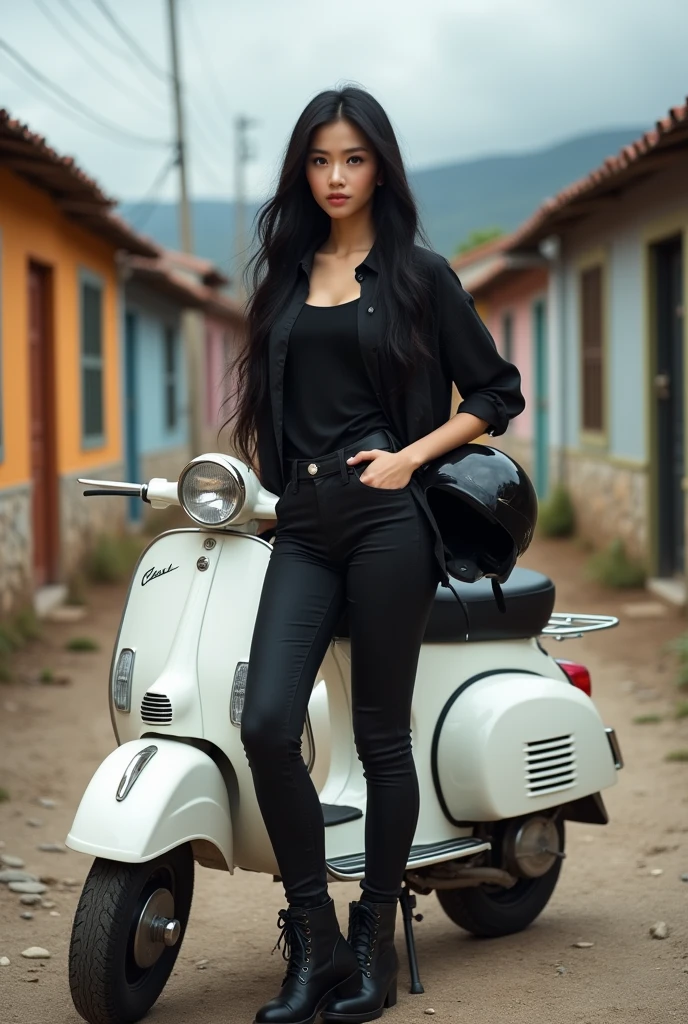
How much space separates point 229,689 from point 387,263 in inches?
36.5

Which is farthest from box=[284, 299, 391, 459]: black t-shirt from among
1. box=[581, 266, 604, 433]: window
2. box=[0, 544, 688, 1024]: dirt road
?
box=[581, 266, 604, 433]: window

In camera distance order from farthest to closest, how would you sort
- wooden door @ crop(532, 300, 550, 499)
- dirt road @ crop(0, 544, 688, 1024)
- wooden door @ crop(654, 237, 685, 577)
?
wooden door @ crop(532, 300, 550, 499) < wooden door @ crop(654, 237, 685, 577) < dirt road @ crop(0, 544, 688, 1024)

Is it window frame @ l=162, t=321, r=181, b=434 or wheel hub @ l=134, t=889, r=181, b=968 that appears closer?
wheel hub @ l=134, t=889, r=181, b=968

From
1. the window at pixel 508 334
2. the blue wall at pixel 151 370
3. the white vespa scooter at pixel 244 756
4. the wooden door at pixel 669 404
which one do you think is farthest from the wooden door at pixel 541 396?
the white vespa scooter at pixel 244 756

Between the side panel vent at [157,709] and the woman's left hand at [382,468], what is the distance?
0.61 m

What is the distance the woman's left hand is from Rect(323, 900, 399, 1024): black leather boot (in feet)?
2.85

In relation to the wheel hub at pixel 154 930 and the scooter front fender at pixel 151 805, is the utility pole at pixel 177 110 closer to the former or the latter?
the scooter front fender at pixel 151 805

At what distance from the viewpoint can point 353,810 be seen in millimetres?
3090

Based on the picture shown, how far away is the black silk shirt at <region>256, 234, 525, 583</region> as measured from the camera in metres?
2.83

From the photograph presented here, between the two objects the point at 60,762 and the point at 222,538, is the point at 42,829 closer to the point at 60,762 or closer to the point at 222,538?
the point at 60,762

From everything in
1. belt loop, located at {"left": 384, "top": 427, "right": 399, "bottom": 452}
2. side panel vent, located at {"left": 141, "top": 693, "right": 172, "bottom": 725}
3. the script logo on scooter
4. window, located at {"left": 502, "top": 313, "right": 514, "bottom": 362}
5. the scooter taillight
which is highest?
window, located at {"left": 502, "top": 313, "right": 514, "bottom": 362}

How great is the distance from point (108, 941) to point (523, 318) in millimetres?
15455

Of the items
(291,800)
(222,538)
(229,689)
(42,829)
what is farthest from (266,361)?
(42,829)

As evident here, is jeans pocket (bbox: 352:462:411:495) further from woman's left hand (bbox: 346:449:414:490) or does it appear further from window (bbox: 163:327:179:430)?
window (bbox: 163:327:179:430)
